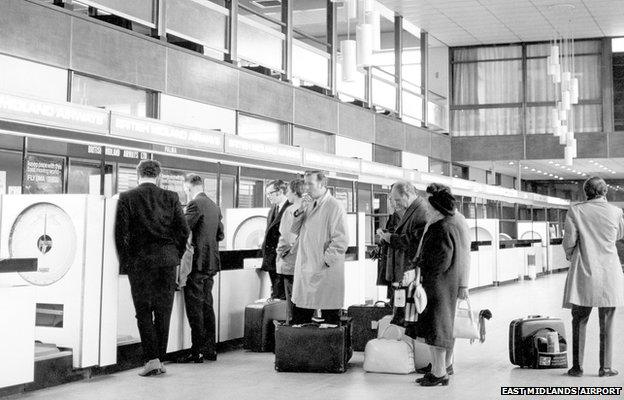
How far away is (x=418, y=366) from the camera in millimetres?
6145

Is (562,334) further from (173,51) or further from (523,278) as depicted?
(523,278)

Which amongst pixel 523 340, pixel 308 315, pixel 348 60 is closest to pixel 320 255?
pixel 308 315

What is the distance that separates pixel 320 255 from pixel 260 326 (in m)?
1.38

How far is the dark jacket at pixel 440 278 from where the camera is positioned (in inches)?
218

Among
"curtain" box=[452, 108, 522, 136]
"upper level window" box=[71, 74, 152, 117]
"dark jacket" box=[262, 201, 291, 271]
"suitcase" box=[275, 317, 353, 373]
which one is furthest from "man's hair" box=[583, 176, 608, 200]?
"curtain" box=[452, 108, 522, 136]

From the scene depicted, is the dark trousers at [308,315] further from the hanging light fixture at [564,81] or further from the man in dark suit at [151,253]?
the hanging light fixture at [564,81]

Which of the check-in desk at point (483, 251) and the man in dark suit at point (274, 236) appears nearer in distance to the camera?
the man in dark suit at point (274, 236)

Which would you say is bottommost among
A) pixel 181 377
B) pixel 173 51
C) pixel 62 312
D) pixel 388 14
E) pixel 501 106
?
pixel 181 377

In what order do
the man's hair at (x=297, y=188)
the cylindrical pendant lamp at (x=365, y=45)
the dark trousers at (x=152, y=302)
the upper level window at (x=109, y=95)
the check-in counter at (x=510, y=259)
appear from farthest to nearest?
the check-in counter at (x=510, y=259) → the upper level window at (x=109, y=95) → the cylindrical pendant lamp at (x=365, y=45) → the man's hair at (x=297, y=188) → the dark trousers at (x=152, y=302)

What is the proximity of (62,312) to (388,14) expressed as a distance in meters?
14.1

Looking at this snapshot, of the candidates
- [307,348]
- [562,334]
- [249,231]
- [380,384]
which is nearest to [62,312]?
[307,348]

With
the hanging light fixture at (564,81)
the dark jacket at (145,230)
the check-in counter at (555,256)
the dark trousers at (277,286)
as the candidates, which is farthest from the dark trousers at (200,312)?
the check-in counter at (555,256)

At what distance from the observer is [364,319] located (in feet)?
23.2

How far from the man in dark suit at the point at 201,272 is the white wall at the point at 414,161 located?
12218mm
